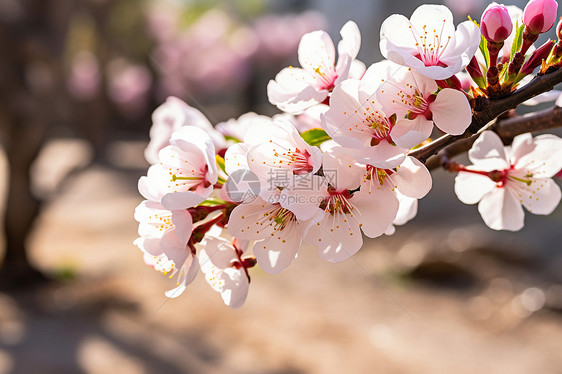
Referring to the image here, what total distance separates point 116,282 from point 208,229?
10.8 ft

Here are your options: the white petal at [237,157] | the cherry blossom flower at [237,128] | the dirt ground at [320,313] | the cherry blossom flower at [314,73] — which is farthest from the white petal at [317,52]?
the dirt ground at [320,313]

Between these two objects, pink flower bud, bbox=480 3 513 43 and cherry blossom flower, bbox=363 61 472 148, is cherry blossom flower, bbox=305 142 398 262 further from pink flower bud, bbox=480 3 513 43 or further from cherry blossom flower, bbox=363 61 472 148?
pink flower bud, bbox=480 3 513 43

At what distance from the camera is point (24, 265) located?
11.8ft

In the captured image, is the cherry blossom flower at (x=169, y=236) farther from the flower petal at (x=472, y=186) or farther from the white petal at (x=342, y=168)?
the flower petal at (x=472, y=186)

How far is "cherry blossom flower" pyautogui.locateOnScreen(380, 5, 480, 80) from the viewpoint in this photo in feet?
1.62

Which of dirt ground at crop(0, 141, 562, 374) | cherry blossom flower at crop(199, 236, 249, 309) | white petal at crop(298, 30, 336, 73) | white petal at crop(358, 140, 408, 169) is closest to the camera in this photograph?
white petal at crop(358, 140, 408, 169)

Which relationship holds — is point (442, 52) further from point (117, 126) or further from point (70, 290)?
point (117, 126)

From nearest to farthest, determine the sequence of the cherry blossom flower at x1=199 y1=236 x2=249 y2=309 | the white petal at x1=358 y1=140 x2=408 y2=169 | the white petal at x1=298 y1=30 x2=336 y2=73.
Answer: the white petal at x1=358 y1=140 x2=408 y2=169 → the cherry blossom flower at x1=199 y1=236 x2=249 y2=309 → the white petal at x1=298 y1=30 x2=336 y2=73

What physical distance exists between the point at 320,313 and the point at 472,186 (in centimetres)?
278

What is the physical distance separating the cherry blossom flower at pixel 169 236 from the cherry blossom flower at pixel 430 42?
273 millimetres

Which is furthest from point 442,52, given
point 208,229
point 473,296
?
point 473,296

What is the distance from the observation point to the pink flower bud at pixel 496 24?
55cm

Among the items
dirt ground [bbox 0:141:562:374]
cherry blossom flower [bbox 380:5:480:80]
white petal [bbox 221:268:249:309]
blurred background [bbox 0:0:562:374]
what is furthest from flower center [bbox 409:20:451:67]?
dirt ground [bbox 0:141:562:374]

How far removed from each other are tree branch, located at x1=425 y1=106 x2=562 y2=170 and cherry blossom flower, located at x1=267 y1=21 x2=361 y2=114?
0.16 m
